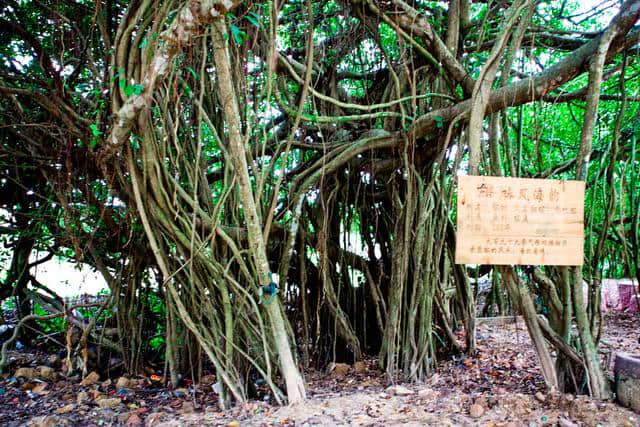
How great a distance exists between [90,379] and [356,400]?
6.84 ft

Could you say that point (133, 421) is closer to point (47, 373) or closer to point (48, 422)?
point (48, 422)

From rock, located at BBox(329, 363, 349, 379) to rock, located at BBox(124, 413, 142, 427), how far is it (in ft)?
4.42

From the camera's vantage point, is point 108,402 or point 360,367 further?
point 360,367

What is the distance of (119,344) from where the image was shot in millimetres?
3740

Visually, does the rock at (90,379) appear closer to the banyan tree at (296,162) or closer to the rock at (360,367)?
the banyan tree at (296,162)

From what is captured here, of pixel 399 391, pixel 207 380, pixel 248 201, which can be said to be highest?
pixel 248 201

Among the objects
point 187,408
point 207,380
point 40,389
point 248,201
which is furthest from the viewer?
point 207,380

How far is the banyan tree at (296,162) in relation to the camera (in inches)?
95.8

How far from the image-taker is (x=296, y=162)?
4242 mm

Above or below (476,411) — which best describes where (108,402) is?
below

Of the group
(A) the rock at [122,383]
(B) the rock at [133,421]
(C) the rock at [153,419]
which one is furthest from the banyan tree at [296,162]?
(B) the rock at [133,421]

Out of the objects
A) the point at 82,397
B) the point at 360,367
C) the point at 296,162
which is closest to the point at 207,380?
the point at 82,397

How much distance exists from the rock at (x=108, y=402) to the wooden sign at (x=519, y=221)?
227 cm

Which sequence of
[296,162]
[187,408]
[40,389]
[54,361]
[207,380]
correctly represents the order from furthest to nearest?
[296,162] → [54,361] → [207,380] → [40,389] → [187,408]
